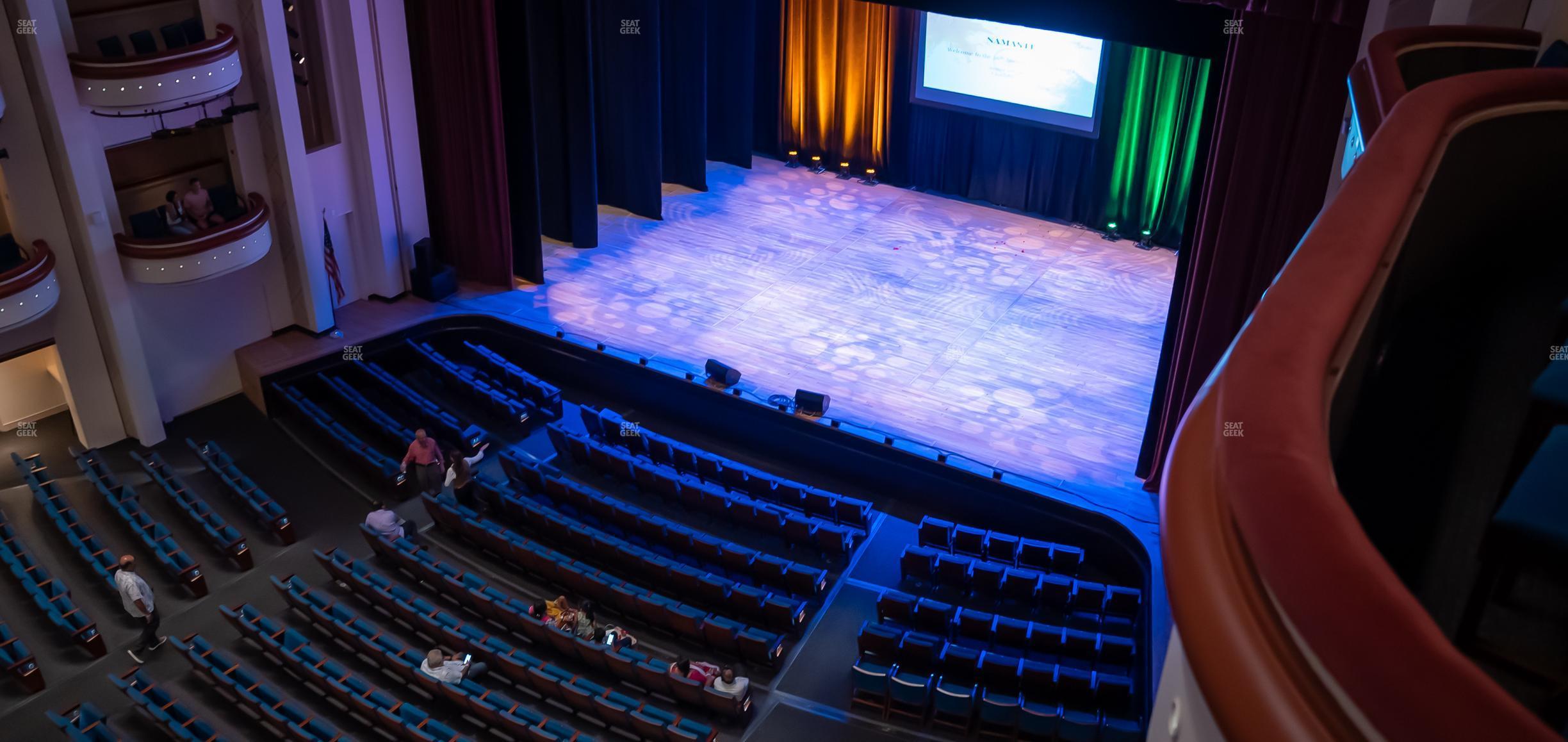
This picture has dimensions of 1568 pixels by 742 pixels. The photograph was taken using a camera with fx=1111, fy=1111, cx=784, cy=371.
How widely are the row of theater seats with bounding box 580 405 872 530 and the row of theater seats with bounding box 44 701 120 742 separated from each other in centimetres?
487

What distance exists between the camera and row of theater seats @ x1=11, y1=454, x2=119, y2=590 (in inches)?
356

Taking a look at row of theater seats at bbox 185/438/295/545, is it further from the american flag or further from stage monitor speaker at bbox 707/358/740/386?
stage monitor speaker at bbox 707/358/740/386

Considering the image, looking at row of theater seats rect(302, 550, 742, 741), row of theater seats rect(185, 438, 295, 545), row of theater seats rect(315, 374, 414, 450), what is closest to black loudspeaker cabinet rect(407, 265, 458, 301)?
row of theater seats rect(315, 374, 414, 450)

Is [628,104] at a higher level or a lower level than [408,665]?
higher

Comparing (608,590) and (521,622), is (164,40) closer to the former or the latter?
(521,622)

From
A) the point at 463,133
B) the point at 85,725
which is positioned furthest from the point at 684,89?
the point at 85,725

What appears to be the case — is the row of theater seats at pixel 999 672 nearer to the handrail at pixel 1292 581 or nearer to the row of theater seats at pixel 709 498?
the row of theater seats at pixel 709 498

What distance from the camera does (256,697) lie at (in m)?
7.68

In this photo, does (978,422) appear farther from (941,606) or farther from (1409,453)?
(1409,453)

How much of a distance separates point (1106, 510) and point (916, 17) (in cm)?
867

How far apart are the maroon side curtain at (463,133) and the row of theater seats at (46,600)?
19.1 ft

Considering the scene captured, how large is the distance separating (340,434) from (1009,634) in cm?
660

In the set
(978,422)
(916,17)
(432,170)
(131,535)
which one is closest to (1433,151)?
(978,422)

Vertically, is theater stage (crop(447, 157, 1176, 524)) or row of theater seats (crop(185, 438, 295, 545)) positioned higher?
theater stage (crop(447, 157, 1176, 524))
